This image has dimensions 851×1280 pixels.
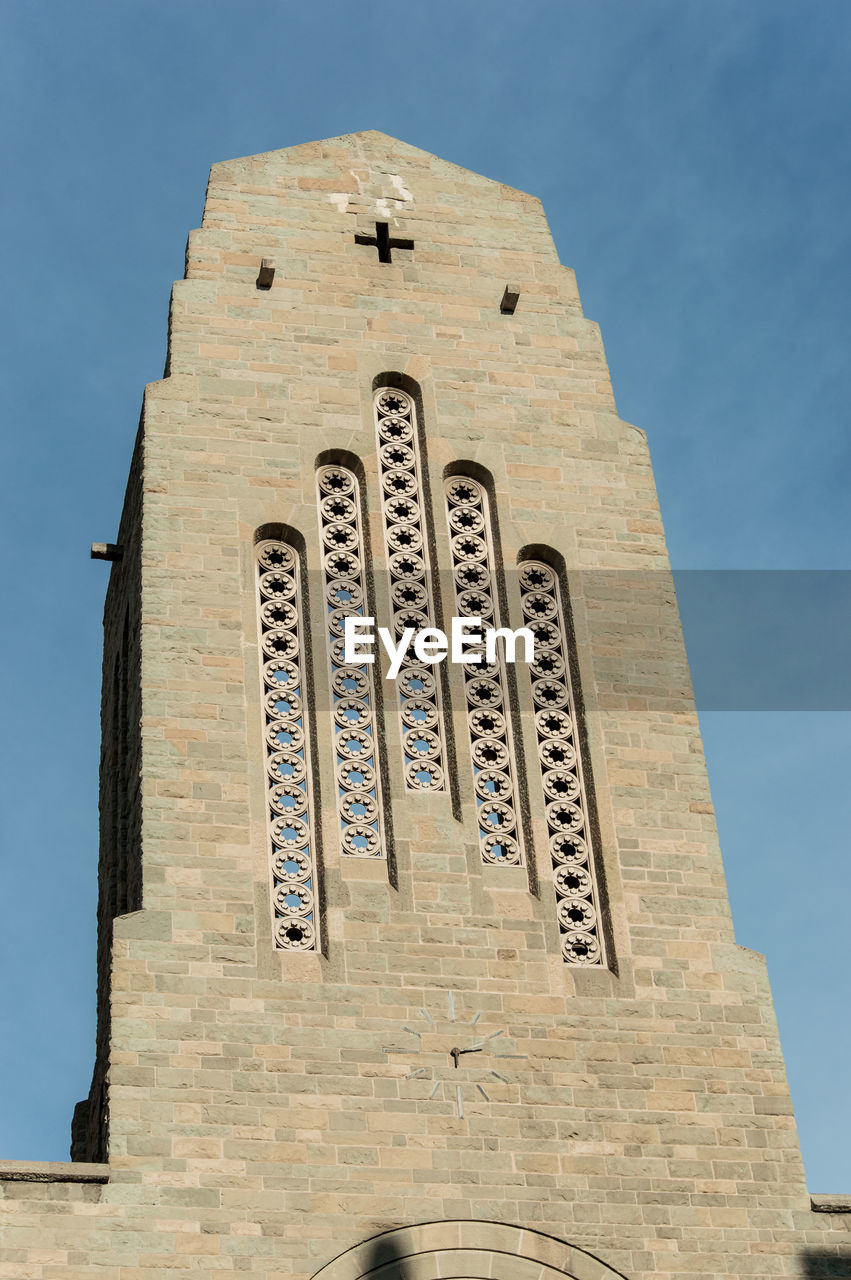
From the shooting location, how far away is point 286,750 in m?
21.1

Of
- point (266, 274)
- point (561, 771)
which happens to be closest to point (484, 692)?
point (561, 771)

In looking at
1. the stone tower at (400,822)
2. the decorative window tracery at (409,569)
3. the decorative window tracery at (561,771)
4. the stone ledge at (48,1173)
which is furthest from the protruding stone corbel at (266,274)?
the stone ledge at (48,1173)

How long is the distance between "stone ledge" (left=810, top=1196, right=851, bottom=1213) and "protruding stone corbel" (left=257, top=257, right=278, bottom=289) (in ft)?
34.9

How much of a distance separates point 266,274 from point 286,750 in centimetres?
554

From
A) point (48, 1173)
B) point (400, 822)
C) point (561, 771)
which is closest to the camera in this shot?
point (48, 1173)

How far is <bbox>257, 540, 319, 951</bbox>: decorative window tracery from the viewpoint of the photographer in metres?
20.1

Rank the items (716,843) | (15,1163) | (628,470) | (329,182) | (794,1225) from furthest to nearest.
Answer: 1. (329,182)
2. (628,470)
3. (716,843)
4. (794,1225)
5. (15,1163)

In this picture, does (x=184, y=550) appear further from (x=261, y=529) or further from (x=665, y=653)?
(x=665, y=653)

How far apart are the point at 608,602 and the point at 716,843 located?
274 cm

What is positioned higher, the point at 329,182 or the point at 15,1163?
the point at 329,182

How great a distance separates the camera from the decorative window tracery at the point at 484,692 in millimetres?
21062

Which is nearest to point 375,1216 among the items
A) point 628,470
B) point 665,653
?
point 665,653

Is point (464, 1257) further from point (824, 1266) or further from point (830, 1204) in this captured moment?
point (830, 1204)

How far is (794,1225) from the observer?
19.2m
